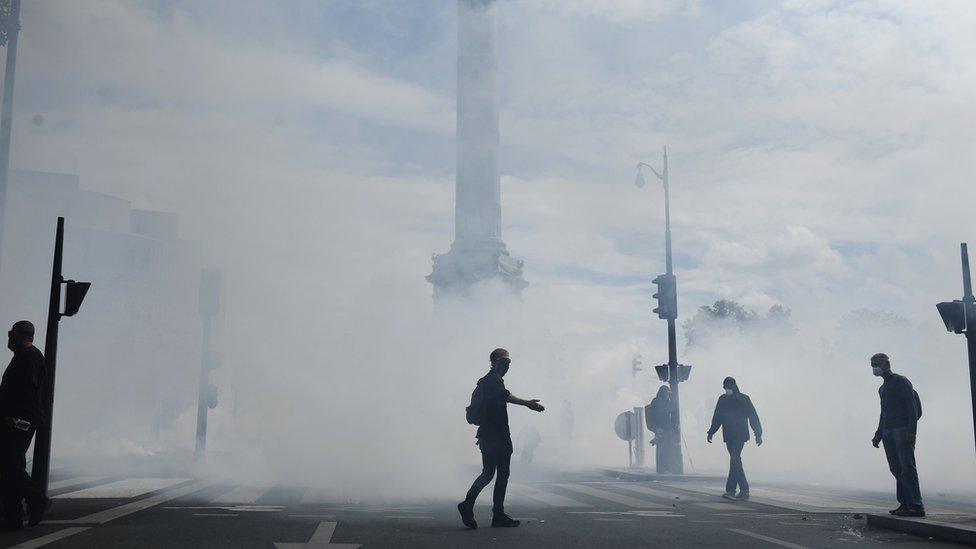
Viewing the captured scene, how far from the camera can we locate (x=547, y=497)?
1438cm

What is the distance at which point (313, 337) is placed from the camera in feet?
82.1

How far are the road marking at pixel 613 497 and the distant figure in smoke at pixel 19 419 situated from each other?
7062mm

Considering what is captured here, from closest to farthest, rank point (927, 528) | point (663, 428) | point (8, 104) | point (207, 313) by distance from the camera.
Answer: point (927, 528) < point (663, 428) < point (207, 313) < point (8, 104)

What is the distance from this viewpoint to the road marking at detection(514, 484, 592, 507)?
13.0m

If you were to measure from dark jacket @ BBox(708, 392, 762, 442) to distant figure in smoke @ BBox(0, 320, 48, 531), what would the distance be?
960cm

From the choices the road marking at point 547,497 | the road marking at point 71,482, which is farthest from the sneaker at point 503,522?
the road marking at point 71,482

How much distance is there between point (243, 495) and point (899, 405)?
8103mm

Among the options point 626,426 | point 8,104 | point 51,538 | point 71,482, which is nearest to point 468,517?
point 51,538

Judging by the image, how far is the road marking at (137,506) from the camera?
984cm

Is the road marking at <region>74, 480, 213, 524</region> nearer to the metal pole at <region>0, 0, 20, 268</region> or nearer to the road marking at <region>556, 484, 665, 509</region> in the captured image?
the road marking at <region>556, 484, 665, 509</region>

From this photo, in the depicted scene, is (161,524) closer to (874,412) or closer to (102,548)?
(102,548)

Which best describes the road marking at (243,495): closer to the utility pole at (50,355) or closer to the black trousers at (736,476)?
the utility pole at (50,355)

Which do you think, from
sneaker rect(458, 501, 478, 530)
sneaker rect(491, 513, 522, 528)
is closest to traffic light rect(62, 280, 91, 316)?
sneaker rect(458, 501, 478, 530)

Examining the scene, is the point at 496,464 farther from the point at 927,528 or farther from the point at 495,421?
the point at 927,528
